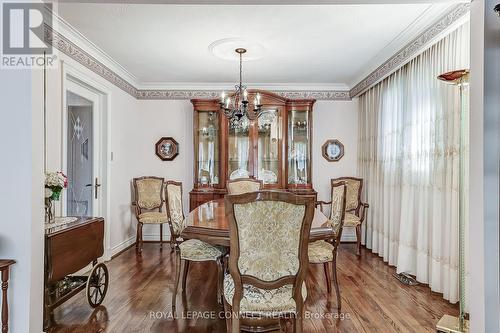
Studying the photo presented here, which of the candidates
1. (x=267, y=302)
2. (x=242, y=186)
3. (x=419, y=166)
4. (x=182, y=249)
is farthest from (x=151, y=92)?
(x=267, y=302)

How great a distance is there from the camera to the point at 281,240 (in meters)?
1.74

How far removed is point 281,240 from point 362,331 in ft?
3.73

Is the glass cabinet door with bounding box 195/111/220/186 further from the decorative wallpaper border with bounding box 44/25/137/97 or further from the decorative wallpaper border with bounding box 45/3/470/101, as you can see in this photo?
the decorative wallpaper border with bounding box 44/25/137/97

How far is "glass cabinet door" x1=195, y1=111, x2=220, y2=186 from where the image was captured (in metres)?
4.81

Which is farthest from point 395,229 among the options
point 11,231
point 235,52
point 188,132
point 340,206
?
point 11,231

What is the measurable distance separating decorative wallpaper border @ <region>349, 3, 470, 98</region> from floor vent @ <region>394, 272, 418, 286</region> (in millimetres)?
2350

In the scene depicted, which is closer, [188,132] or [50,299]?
[50,299]

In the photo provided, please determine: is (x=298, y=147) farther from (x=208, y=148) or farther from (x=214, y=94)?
(x=214, y=94)

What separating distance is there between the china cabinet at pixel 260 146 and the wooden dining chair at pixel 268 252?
2.97m

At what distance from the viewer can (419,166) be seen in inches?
128

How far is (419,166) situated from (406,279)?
3.98ft

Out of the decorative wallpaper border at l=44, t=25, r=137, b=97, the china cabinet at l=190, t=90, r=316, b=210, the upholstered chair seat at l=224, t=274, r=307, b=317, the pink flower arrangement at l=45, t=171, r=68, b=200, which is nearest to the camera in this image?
the upholstered chair seat at l=224, t=274, r=307, b=317

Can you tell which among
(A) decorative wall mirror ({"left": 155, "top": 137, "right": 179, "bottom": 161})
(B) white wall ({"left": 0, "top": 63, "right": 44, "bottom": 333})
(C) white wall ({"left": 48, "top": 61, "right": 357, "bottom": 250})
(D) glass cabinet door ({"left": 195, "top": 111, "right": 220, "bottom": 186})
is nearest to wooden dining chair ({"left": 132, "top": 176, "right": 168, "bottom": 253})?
(C) white wall ({"left": 48, "top": 61, "right": 357, "bottom": 250})

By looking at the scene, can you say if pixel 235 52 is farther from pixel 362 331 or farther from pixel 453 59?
pixel 362 331
